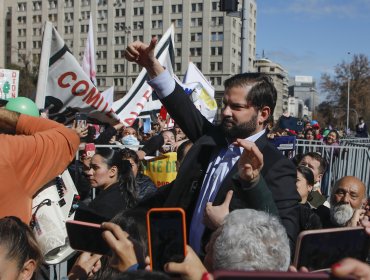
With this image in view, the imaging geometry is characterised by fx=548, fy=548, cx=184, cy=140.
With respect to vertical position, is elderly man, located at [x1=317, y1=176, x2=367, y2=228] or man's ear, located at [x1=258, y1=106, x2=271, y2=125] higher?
man's ear, located at [x1=258, y1=106, x2=271, y2=125]

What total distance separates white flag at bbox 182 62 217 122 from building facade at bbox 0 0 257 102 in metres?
83.9

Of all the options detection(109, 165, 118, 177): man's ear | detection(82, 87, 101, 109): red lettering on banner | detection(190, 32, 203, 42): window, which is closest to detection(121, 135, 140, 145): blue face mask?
detection(82, 87, 101, 109): red lettering on banner

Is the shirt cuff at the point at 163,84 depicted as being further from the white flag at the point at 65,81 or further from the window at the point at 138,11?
the window at the point at 138,11

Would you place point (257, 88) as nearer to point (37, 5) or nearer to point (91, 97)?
point (91, 97)

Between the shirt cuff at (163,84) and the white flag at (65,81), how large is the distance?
405 centimetres

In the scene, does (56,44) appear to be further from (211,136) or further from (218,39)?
(218,39)

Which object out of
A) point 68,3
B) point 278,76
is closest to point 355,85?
point 68,3

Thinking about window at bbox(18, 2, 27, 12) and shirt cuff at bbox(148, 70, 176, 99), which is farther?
window at bbox(18, 2, 27, 12)

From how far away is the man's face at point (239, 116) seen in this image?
2.53m

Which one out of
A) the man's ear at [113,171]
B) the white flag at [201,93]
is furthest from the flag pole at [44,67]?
the white flag at [201,93]

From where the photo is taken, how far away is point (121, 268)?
5.74 feet

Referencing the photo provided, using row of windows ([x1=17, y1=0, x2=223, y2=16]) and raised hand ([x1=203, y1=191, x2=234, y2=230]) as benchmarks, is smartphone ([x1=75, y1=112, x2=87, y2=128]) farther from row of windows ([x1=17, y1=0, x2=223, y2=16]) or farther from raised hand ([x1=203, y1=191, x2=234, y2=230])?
row of windows ([x1=17, y1=0, x2=223, y2=16])

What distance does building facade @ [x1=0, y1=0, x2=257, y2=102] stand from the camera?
325ft

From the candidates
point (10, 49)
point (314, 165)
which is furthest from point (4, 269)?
point (10, 49)
